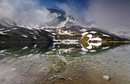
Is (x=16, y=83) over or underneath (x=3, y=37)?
underneath

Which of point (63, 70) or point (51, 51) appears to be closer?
point (63, 70)

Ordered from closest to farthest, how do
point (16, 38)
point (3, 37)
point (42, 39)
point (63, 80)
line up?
point (63, 80), point (3, 37), point (16, 38), point (42, 39)

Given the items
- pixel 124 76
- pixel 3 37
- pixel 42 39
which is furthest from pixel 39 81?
pixel 42 39

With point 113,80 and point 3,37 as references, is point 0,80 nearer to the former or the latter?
point 113,80

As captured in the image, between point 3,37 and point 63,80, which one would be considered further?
point 3,37

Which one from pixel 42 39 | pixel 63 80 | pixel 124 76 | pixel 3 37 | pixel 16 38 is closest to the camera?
pixel 63 80

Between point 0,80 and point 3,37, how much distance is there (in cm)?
15224

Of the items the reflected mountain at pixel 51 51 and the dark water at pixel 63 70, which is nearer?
the dark water at pixel 63 70

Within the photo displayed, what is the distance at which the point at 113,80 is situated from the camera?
1193cm

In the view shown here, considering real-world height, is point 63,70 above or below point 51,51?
above

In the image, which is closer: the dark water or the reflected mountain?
the dark water

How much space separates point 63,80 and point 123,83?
6378 millimetres

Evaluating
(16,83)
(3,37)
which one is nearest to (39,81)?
(16,83)

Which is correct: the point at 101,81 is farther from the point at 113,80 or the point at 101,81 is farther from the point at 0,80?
the point at 0,80
